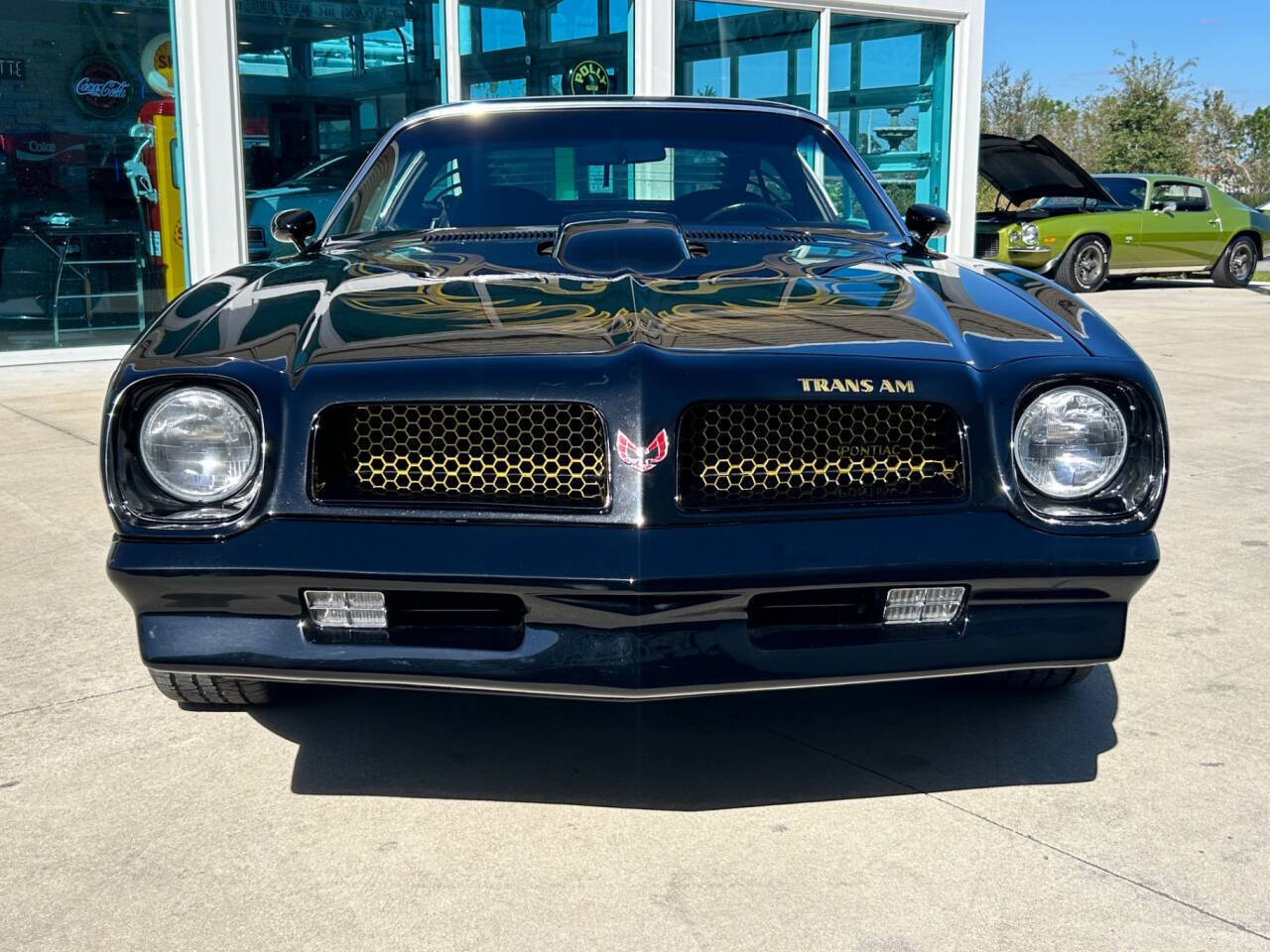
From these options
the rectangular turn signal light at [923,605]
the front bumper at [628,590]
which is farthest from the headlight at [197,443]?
the rectangular turn signal light at [923,605]

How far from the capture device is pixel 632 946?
83.7 inches

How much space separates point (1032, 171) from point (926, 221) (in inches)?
442

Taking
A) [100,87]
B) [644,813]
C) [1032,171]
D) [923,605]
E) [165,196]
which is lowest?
[644,813]

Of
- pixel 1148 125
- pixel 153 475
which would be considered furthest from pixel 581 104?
pixel 1148 125

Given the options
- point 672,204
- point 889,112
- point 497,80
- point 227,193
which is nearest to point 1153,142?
point 889,112

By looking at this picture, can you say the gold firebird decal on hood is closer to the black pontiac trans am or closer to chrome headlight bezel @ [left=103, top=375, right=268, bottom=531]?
the black pontiac trans am

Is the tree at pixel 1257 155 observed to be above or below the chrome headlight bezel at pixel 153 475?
above

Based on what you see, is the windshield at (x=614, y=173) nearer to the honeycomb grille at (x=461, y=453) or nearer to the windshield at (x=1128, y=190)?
the honeycomb grille at (x=461, y=453)

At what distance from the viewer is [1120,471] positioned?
254 centimetres

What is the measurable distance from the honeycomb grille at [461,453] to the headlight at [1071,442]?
0.79m

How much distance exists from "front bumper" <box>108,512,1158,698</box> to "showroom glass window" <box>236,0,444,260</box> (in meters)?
7.83

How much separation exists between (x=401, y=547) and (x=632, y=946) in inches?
29.0

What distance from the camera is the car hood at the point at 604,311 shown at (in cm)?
247

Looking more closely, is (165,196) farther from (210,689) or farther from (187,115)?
(210,689)
